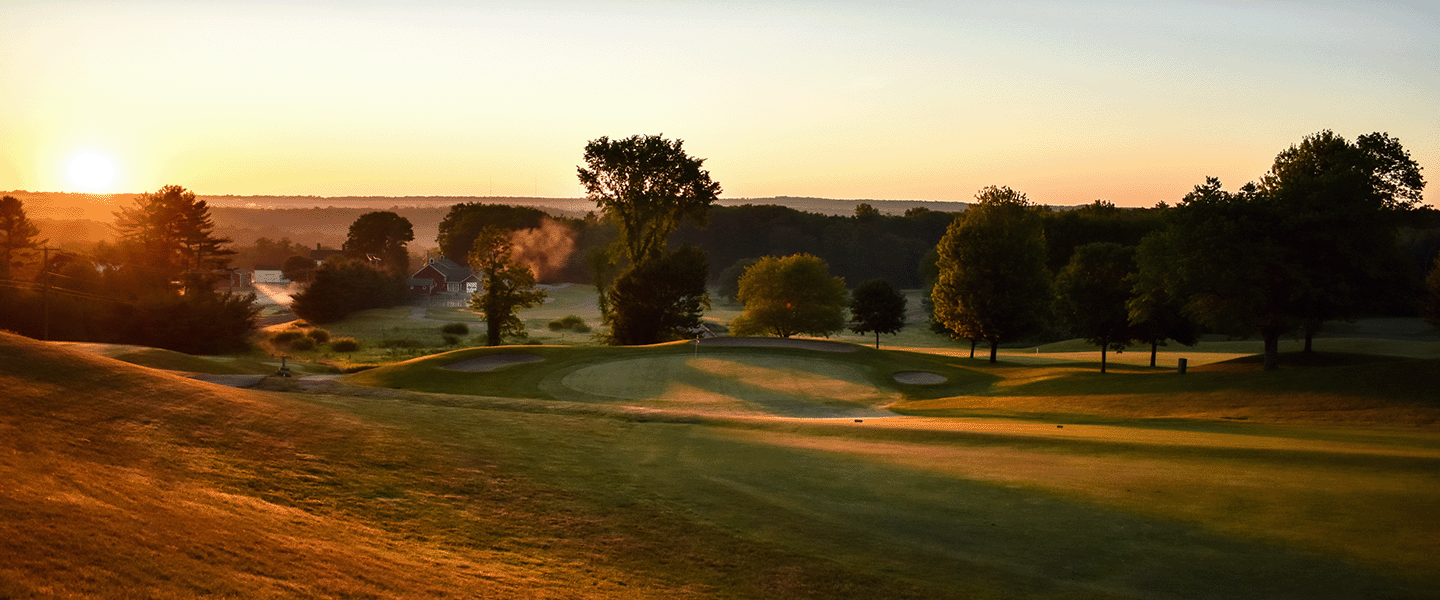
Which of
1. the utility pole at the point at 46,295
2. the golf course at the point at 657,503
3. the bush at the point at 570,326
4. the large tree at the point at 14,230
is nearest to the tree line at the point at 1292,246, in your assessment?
the golf course at the point at 657,503

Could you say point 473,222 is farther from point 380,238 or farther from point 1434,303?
point 1434,303

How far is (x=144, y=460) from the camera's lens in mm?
10539

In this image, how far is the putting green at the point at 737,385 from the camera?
3000 centimetres

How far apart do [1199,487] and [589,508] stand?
8.78 metres

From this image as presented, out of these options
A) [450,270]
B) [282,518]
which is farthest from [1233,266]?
[450,270]

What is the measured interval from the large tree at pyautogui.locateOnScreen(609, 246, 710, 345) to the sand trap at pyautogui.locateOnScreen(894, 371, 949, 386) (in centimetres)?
2413

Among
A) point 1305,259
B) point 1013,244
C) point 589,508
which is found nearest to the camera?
point 589,508

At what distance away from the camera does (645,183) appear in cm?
6150

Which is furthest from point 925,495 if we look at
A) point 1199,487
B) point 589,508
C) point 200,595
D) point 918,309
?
point 918,309

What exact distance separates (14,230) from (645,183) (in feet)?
219

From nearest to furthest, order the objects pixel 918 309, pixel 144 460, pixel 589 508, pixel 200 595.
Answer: pixel 200 595, pixel 144 460, pixel 589 508, pixel 918 309

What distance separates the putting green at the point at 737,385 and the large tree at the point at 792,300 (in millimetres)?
25217

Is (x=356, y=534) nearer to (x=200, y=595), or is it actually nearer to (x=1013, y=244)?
(x=200, y=595)

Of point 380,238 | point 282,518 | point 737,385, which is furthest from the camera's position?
point 380,238
